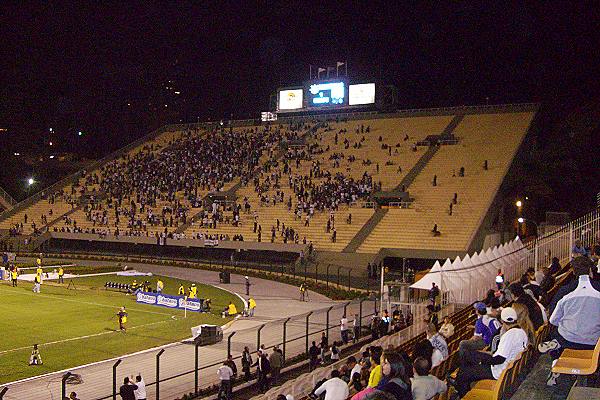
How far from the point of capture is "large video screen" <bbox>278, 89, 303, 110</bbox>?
7719 cm

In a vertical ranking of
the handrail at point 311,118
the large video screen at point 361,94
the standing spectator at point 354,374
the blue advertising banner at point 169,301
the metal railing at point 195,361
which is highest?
the large video screen at point 361,94

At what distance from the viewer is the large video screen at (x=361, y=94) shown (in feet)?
239

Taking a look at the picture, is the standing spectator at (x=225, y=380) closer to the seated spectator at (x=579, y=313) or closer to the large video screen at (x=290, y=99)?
the seated spectator at (x=579, y=313)

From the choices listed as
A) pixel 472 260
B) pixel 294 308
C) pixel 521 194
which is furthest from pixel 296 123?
pixel 472 260

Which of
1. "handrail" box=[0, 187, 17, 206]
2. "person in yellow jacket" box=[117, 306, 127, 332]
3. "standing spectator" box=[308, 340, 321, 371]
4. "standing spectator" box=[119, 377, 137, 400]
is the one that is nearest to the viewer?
"standing spectator" box=[119, 377, 137, 400]

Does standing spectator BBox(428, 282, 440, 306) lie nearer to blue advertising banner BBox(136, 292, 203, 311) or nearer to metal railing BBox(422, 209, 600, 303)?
metal railing BBox(422, 209, 600, 303)

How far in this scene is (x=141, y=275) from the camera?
46625 millimetres

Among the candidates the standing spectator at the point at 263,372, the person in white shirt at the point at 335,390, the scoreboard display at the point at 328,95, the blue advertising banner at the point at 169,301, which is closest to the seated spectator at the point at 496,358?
the person in white shirt at the point at 335,390

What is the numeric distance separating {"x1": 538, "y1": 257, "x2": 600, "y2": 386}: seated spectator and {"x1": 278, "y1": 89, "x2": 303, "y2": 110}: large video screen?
69210 millimetres

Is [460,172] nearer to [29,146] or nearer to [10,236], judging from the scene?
[10,236]

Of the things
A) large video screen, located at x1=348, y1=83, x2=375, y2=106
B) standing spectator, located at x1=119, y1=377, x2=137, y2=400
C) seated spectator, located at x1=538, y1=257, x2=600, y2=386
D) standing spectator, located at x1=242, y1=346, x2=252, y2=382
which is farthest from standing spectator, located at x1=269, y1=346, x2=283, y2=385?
large video screen, located at x1=348, y1=83, x2=375, y2=106

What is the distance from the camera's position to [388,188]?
5728 cm

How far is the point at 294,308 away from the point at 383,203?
22.7m

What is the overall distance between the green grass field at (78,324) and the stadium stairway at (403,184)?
42.3 feet
